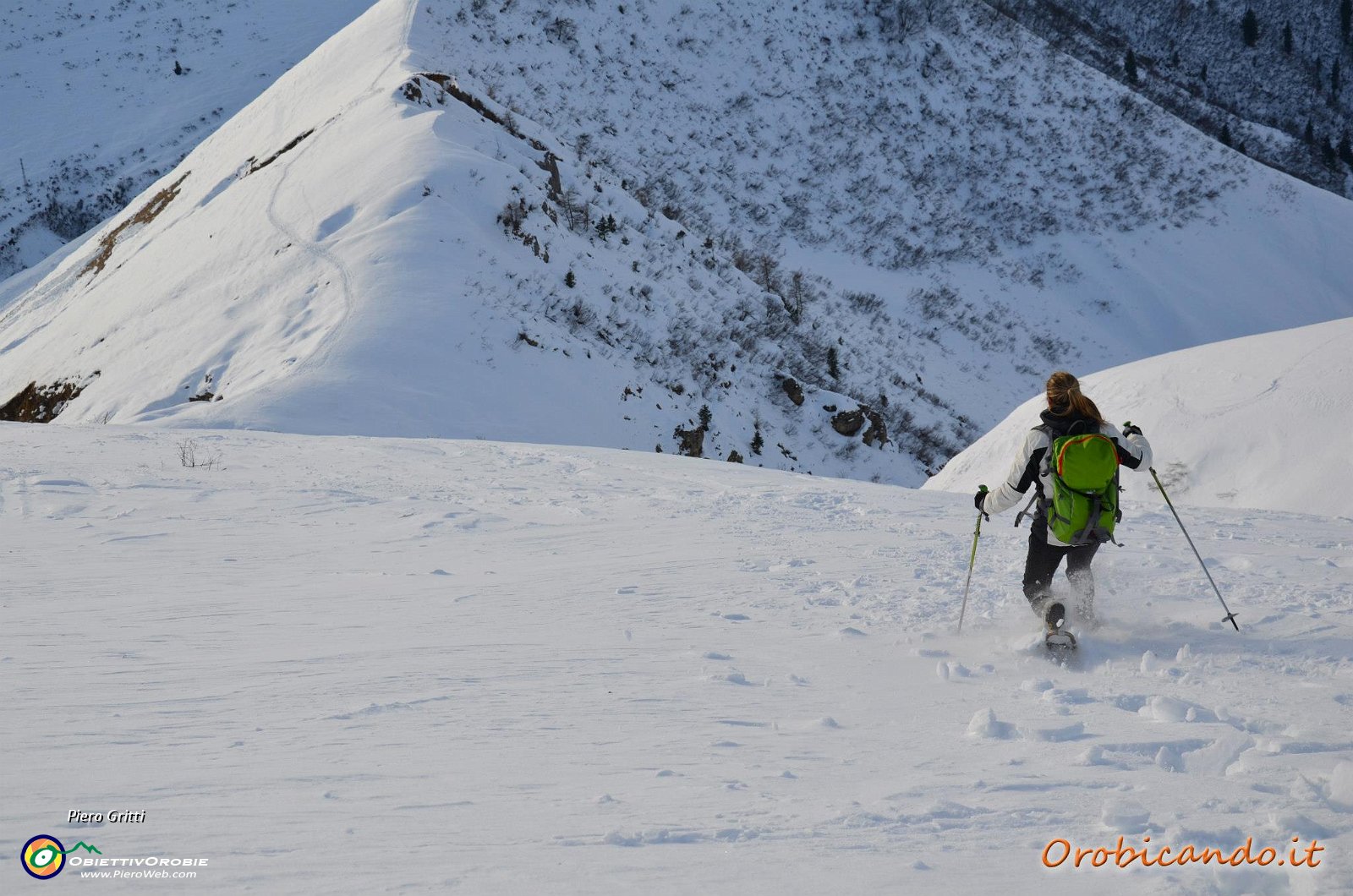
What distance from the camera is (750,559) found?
6.86 metres

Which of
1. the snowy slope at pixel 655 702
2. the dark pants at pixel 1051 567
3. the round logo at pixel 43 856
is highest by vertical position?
the dark pants at pixel 1051 567

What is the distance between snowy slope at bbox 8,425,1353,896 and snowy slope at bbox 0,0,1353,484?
8727 mm

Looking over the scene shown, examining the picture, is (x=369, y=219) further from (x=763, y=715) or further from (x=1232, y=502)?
(x=763, y=715)

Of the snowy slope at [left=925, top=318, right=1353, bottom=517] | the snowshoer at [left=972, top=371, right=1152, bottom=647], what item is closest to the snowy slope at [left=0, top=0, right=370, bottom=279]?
the snowy slope at [left=925, top=318, right=1353, bottom=517]

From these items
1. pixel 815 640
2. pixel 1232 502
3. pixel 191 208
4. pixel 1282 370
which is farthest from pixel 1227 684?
pixel 191 208

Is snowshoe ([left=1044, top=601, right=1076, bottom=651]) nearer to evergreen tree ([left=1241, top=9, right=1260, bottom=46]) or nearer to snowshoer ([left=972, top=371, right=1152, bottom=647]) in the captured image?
snowshoer ([left=972, top=371, right=1152, bottom=647])

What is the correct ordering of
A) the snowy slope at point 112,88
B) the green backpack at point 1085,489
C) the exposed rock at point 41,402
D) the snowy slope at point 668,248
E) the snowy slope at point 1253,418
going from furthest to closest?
the snowy slope at point 112,88 → the exposed rock at point 41,402 → the snowy slope at point 668,248 → the snowy slope at point 1253,418 → the green backpack at point 1085,489

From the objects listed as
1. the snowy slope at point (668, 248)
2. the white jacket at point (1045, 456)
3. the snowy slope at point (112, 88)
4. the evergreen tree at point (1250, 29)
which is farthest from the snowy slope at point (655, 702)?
the evergreen tree at point (1250, 29)

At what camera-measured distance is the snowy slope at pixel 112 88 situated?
144ft

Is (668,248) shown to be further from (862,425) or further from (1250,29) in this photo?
(1250,29)

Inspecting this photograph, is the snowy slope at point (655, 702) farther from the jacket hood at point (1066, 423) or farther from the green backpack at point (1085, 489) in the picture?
the jacket hood at point (1066, 423)

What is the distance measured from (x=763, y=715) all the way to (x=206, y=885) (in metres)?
2.27

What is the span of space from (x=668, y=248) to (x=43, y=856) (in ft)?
71.5

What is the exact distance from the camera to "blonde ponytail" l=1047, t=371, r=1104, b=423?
16.5 feet
